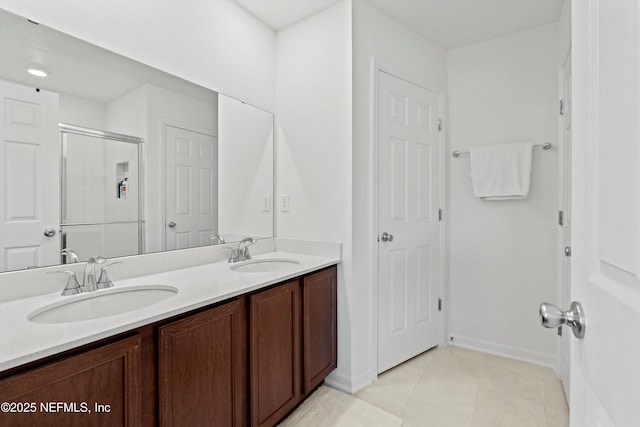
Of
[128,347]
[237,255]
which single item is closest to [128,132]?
[237,255]

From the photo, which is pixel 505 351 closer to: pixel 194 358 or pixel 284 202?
pixel 284 202

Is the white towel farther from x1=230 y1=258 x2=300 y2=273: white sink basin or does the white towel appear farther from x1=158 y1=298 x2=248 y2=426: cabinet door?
x1=158 y1=298 x2=248 y2=426: cabinet door

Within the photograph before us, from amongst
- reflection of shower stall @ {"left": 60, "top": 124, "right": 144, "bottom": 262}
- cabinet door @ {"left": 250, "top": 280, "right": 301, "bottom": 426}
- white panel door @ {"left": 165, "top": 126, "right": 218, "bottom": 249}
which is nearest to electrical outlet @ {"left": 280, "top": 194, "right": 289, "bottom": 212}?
white panel door @ {"left": 165, "top": 126, "right": 218, "bottom": 249}

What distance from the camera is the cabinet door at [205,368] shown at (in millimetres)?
1105

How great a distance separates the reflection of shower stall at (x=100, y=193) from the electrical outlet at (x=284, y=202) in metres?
0.97

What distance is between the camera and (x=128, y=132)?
1.57 meters

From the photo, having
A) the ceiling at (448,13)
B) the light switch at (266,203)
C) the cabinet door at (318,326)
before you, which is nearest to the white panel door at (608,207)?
the cabinet door at (318,326)

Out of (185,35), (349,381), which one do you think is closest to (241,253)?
(349,381)

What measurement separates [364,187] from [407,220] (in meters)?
0.50

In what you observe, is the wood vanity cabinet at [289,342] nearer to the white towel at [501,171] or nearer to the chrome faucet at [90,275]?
the chrome faucet at [90,275]

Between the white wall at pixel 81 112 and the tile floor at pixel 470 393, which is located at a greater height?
the white wall at pixel 81 112

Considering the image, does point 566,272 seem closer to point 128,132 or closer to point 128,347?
point 128,347

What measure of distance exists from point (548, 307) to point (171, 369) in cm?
114

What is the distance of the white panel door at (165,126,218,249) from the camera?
5.82 ft
